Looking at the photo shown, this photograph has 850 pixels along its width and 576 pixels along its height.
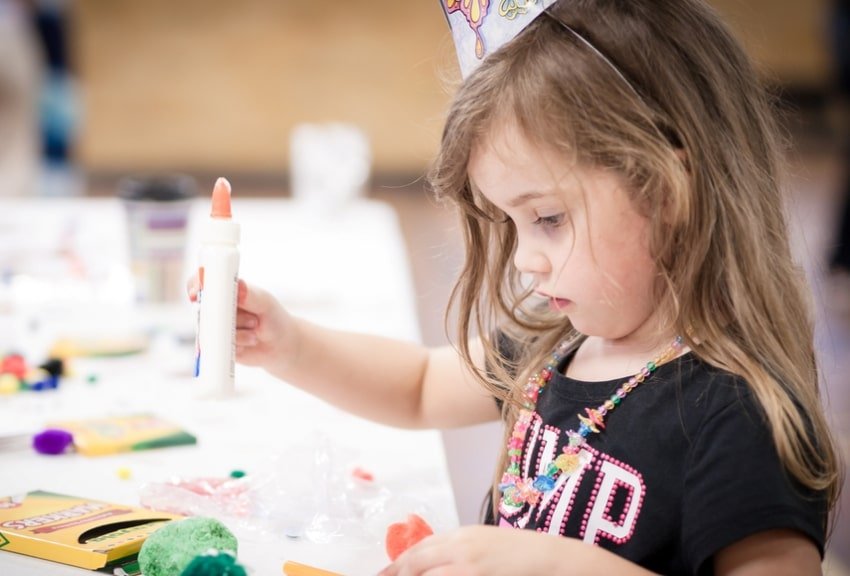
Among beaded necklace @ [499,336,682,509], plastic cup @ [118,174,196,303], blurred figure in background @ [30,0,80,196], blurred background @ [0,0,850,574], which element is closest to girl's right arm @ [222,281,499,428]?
beaded necklace @ [499,336,682,509]

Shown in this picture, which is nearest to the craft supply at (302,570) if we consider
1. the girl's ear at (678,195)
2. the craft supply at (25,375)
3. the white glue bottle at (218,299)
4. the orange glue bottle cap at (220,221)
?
the white glue bottle at (218,299)

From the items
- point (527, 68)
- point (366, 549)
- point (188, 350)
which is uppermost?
point (527, 68)

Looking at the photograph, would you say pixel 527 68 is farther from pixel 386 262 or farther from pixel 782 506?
pixel 386 262

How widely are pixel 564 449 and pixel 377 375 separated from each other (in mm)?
271

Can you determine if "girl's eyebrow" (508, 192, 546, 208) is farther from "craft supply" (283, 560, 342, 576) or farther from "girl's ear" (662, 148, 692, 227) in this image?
"craft supply" (283, 560, 342, 576)

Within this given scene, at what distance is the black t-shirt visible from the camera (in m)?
0.66

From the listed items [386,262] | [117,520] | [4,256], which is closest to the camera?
[117,520]

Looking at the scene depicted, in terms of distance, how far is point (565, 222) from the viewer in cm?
75

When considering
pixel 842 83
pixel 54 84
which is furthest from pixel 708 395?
pixel 842 83

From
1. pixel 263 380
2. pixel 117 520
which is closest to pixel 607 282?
pixel 117 520

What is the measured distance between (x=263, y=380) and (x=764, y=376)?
622 millimetres

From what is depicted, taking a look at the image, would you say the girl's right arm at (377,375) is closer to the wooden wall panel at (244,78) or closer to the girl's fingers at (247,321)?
the girl's fingers at (247,321)

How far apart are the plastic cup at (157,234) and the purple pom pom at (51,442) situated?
529mm

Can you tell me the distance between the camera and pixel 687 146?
0.73 metres
